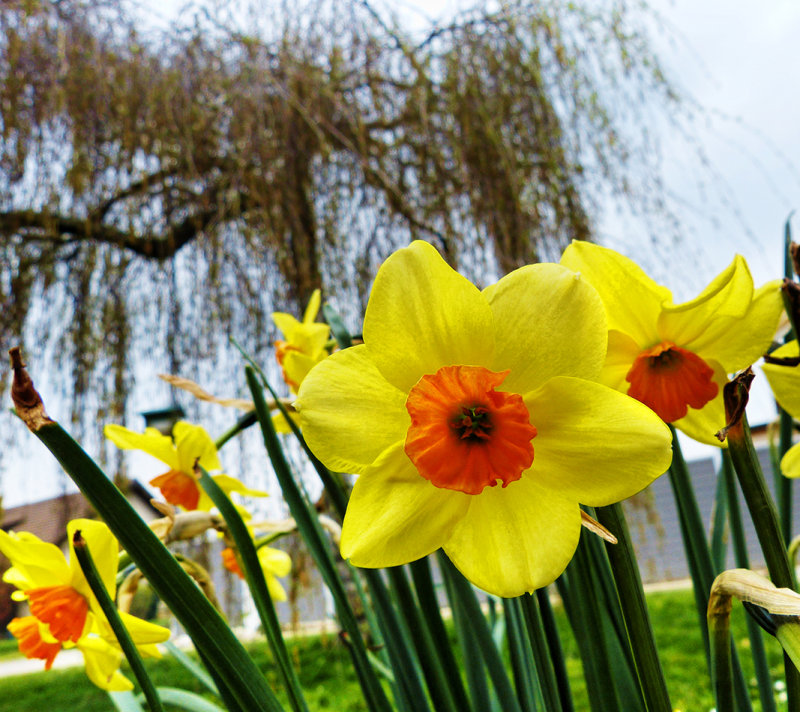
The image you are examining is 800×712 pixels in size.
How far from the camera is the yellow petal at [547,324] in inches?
10.1

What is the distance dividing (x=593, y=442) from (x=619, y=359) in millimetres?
101

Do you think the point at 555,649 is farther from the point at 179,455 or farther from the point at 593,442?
the point at 179,455

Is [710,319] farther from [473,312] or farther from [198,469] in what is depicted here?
Result: [198,469]

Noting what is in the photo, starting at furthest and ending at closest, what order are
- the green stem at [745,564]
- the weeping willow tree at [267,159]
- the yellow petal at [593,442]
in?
the weeping willow tree at [267,159] < the green stem at [745,564] < the yellow petal at [593,442]

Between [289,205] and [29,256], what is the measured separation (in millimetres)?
1010

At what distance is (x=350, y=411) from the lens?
10.5 inches

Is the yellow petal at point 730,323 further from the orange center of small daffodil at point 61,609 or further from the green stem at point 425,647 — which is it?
the orange center of small daffodil at point 61,609

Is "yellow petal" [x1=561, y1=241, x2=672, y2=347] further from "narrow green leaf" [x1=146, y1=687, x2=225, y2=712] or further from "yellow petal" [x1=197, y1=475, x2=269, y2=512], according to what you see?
"narrow green leaf" [x1=146, y1=687, x2=225, y2=712]

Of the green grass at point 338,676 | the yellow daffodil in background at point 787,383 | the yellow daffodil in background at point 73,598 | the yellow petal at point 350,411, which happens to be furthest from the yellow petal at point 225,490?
the green grass at point 338,676

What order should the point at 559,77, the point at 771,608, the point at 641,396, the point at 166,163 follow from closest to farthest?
the point at 771,608
the point at 641,396
the point at 559,77
the point at 166,163

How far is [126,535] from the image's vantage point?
10.3 inches

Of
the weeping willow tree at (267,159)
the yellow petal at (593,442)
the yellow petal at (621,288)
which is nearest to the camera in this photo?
the yellow petal at (593,442)

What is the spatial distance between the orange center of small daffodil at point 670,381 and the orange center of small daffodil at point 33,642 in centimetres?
40

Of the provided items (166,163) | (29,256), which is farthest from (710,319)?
(29,256)
